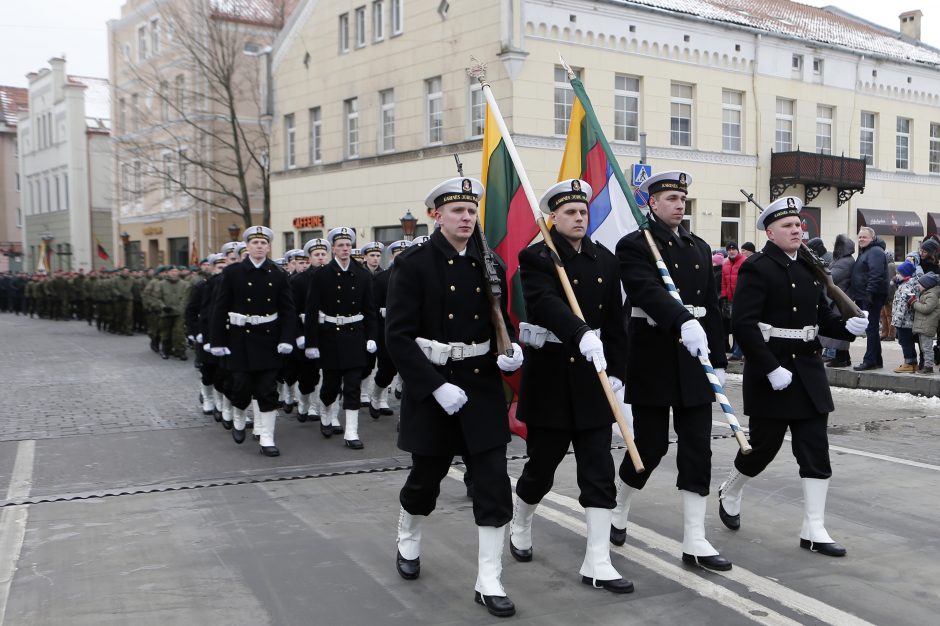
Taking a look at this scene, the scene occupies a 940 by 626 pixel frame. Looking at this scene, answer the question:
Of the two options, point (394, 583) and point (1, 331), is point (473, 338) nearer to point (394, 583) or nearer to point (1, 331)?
point (394, 583)

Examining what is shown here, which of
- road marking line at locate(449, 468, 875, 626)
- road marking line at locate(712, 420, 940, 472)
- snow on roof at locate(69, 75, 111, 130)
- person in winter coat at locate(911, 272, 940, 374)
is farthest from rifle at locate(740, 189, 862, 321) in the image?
snow on roof at locate(69, 75, 111, 130)

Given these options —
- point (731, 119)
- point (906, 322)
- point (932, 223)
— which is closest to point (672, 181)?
point (906, 322)

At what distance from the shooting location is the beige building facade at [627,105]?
24.6m

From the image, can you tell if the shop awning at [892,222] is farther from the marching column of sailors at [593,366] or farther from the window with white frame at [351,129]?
the marching column of sailors at [593,366]

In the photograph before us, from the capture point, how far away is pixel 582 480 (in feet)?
16.0

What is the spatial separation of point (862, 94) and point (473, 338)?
29.7 m

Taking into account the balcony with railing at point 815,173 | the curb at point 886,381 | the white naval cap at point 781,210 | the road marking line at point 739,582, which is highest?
the balcony with railing at point 815,173

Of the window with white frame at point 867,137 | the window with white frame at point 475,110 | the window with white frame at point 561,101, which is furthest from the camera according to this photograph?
the window with white frame at point 867,137

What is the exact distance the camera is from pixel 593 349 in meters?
4.54

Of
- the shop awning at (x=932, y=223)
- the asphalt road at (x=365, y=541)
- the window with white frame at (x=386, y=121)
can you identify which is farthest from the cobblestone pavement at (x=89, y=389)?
the shop awning at (x=932, y=223)

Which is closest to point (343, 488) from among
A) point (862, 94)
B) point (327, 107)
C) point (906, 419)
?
point (906, 419)

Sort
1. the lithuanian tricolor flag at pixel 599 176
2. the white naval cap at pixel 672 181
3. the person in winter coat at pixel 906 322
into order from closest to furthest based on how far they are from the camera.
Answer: the white naval cap at pixel 672 181 < the lithuanian tricolor flag at pixel 599 176 < the person in winter coat at pixel 906 322

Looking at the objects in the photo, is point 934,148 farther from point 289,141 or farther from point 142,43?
point 142,43

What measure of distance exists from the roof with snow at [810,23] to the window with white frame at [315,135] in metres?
11.4
